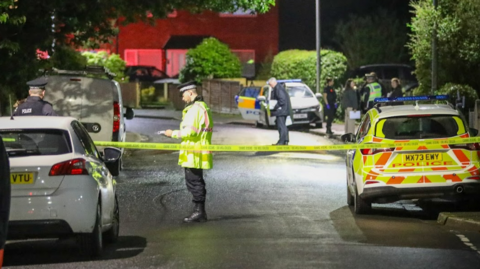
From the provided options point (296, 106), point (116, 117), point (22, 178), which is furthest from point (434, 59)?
point (22, 178)

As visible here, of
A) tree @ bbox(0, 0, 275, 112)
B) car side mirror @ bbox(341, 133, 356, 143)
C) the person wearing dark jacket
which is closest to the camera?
car side mirror @ bbox(341, 133, 356, 143)

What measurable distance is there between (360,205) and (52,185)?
15.7 ft

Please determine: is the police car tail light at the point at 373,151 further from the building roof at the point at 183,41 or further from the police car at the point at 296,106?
the building roof at the point at 183,41

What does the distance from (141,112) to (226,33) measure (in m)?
13.1

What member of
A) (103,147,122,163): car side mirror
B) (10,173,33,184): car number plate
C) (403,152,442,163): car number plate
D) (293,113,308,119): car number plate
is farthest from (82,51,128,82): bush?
(10,173,33,184): car number plate

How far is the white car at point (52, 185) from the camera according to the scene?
28.5 ft

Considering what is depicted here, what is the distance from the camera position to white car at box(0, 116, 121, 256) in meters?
8.67

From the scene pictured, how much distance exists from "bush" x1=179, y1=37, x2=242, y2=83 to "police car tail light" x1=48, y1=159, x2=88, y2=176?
3204cm

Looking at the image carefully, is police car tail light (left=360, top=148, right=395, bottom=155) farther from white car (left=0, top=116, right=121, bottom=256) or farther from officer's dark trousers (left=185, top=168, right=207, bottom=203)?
white car (left=0, top=116, right=121, bottom=256)

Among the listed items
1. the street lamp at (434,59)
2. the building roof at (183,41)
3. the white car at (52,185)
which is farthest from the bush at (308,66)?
the white car at (52,185)

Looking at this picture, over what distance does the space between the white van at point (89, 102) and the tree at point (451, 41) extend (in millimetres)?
8311

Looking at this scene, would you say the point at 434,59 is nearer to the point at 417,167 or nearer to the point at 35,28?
the point at 35,28

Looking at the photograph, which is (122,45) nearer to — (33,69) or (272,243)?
(33,69)

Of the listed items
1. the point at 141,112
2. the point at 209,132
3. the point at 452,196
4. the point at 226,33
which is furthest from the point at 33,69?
the point at 226,33
